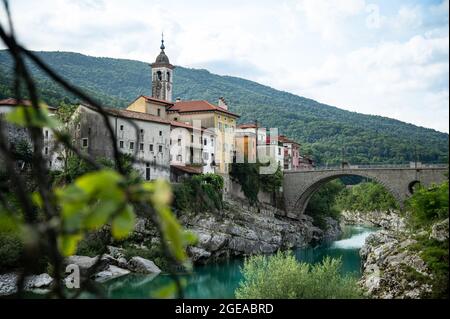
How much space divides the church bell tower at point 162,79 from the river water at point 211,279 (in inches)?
Result: 963

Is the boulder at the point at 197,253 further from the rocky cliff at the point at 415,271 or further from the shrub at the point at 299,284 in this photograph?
the shrub at the point at 299,284

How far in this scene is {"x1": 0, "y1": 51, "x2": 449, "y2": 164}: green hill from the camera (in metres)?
97.9

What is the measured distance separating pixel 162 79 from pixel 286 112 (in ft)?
237

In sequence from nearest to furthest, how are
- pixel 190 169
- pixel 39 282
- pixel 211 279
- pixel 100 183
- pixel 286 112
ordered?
pixel 100 183, pixel 39 282, pixel 211 279, pixel 190 169, pixel 286 112

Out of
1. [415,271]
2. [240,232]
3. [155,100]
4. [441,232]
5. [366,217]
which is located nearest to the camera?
[415,271]

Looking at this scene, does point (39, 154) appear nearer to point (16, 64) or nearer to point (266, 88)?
point (16, 64)

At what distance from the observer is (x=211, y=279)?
2725 cm

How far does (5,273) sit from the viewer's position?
22.7m

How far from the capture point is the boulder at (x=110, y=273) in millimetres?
24011

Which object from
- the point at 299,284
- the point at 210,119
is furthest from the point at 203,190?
the point at 299,284

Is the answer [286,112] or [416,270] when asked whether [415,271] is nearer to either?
[416,270]

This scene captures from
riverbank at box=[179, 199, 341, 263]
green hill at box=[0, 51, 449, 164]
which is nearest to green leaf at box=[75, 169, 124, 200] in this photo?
riverbank at box=[179, 199, 341, 263]

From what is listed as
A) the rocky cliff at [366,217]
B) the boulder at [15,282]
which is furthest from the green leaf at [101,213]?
the rocky cliff at [366,217]

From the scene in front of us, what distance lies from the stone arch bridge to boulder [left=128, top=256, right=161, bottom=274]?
2325 centimetres
